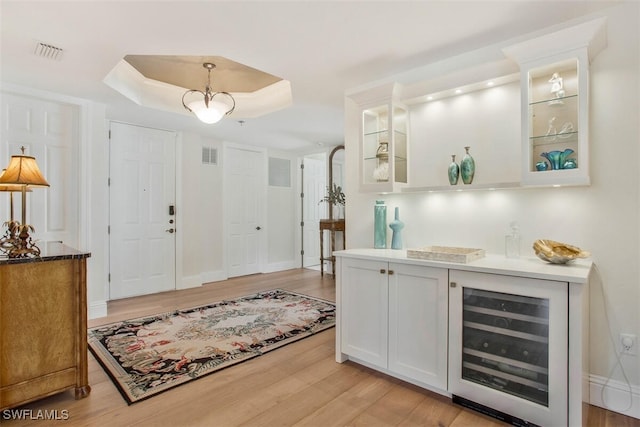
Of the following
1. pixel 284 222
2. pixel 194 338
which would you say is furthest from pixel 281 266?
pixel 194 338

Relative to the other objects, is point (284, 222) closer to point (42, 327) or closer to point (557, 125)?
point (42, 327)

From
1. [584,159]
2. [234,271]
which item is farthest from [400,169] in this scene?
[234,271]

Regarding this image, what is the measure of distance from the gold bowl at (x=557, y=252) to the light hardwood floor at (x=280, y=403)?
0.95 meters

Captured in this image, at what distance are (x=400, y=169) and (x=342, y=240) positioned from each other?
133 inches

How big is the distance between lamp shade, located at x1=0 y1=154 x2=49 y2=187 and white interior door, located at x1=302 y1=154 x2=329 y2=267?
5.09 metres

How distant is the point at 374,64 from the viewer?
9.08ft

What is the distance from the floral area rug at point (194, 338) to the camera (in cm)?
246

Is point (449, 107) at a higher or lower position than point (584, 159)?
higher

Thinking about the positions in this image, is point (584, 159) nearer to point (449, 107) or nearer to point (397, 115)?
point (449, 107)

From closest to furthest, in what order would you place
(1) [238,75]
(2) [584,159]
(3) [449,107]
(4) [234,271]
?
(2) [584,159], (3) [449,107], (1) [238,75], (4) [234,271]

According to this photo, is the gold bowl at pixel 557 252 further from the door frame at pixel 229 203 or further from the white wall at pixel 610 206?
the door frame at pixel 229 203

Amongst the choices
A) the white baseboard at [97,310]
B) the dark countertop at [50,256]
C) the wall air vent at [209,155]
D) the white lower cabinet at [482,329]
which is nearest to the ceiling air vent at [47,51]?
the dark countertop at [50,256]

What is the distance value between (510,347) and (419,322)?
0.53 metres

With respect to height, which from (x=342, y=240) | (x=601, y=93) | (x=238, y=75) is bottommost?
(x=342, y=240)
